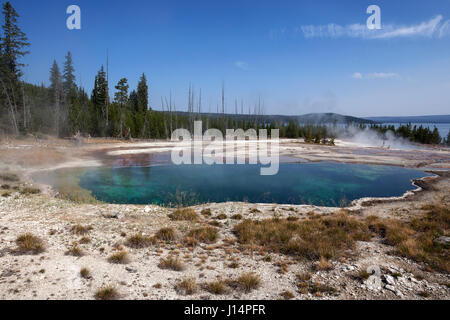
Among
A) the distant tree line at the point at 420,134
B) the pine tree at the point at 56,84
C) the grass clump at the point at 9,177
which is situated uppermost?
the pine tree at the point at 56,84

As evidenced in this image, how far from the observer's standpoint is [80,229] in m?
8.63

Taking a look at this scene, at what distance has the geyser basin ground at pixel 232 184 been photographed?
1659 cm

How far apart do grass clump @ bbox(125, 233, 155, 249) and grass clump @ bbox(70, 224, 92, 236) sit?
191 centimetres

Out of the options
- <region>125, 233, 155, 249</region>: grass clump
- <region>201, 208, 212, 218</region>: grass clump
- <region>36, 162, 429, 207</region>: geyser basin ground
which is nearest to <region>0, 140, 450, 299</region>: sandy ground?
<region>125, 233, 155, 249</region>: grass clump

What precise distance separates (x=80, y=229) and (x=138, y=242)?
98.3 inches

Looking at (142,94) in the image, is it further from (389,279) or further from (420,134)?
(420,134)

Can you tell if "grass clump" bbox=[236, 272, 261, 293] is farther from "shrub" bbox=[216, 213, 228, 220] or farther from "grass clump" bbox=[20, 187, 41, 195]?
"grass clump" bbox=[20, 187, 41, 195]

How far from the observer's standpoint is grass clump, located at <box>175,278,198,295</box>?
5.43 metres

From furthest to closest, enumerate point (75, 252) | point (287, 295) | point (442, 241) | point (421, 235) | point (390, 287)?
point (421, 235), point (442, 241), point (75, 252), point (390, 287), point (287, 295)

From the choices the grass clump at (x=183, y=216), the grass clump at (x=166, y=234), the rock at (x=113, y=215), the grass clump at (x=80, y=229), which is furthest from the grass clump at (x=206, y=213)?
the grass clump at (x=80, y=229)

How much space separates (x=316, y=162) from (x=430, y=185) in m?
14.8

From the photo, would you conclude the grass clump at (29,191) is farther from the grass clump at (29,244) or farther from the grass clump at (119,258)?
the grass clump at (119,258)

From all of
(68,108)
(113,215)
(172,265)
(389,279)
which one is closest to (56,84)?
(68,108)

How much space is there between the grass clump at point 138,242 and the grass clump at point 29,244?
2.50 meters
